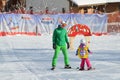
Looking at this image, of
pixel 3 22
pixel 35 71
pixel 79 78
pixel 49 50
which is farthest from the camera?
pixel 3 22

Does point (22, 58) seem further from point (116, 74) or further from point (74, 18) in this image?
point (74, 18)

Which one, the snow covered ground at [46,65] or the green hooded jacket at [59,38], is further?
the green hooded jacket at [59,38]

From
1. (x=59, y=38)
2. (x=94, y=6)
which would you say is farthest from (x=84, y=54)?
(x=94, y=6)

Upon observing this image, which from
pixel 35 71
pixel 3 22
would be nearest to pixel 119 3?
pixel 3 22

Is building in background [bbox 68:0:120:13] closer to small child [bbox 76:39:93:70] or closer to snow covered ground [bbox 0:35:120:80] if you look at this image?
snow covered ground [bbox 0:35:120:80]

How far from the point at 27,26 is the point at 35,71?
61.6 ft

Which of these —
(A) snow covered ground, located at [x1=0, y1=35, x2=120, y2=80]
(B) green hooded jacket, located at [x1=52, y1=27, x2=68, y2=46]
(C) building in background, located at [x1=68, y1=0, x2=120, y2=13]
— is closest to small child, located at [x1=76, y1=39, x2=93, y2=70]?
(A) snow covered ground, located at [x1=0, y1=35, x2=120, y2=80]

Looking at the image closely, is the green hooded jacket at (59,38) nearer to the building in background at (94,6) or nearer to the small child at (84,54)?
the small child at (84,54)

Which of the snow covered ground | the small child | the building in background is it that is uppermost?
the building in background

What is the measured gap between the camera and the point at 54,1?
49.9 metres

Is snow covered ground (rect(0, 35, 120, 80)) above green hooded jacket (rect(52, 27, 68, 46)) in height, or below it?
below

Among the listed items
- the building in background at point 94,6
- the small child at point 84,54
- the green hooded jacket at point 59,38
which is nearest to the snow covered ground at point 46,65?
the small child at point 84,54

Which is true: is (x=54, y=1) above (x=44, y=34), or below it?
above

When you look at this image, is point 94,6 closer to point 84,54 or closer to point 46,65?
point 46,65
